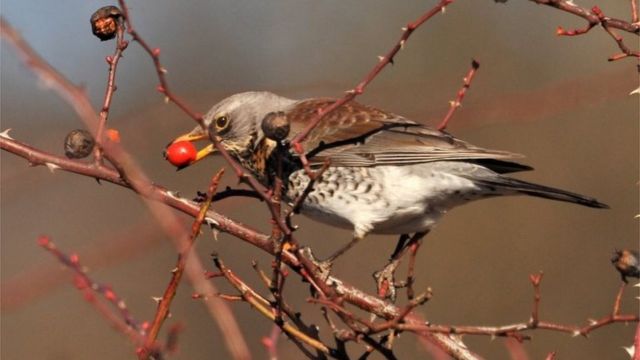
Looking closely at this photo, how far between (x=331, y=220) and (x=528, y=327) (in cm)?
192

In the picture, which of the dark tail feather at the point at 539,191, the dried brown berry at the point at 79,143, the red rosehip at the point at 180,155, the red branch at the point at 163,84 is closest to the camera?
the red branch at the point at 163,84

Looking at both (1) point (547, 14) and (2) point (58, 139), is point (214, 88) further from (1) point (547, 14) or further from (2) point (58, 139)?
(2) point (58, 139)

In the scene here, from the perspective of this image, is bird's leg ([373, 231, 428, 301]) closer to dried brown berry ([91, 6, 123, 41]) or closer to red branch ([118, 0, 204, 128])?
dried brown berry ([91, 6, 123, 41])

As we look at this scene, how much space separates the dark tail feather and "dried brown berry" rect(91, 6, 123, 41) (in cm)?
169

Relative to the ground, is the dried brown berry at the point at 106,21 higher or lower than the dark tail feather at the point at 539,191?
higher

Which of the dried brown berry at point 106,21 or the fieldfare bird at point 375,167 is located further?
the fieldfare bird at point 375,167

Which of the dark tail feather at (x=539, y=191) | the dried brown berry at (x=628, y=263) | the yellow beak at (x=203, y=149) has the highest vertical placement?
the yellow beak at (x=203, y=149)

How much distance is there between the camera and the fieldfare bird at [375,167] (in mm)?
4082

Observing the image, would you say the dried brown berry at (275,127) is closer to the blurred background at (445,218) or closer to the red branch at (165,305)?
the red branch at (165,305)

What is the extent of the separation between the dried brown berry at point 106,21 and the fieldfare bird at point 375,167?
1055 millimetres

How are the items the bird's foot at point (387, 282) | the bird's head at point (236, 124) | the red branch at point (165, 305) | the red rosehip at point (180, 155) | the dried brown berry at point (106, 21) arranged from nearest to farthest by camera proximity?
the red branch at point (165, 305) → the dried brown berry at point (106, 21) → the red rosehip at point (180, 155) → the bird's foot at point (387, 282) → the bird's head at point (236, 124)

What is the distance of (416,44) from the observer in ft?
33.0

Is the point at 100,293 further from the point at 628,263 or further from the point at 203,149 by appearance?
the point at 203,149

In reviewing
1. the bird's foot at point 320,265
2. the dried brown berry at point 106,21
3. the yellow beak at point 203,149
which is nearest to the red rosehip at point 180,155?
the yellow beak at point 203,149
